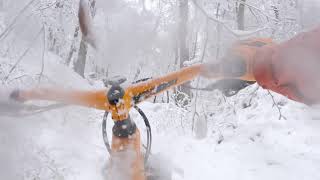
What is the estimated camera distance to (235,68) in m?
1.48

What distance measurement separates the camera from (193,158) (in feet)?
21.0

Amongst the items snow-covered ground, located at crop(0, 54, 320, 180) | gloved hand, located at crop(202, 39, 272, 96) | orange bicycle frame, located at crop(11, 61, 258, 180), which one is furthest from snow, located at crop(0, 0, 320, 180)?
gloved hand, located at crop(202, 39, 272, 96)

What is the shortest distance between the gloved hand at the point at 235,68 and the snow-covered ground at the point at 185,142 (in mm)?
302

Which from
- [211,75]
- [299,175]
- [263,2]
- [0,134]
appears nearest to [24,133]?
[0,134]

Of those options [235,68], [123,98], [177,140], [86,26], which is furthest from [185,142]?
[235,68]

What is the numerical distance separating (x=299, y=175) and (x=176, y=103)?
3990mm

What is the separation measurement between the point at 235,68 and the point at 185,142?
6152 millimetres

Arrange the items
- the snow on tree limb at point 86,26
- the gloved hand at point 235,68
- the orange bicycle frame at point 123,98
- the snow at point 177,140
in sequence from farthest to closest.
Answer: the snow at point 177,140, the snow on tree limb at point 86,26, the orange bicycle frame at point 123,98, the gloved hand at point 235,68

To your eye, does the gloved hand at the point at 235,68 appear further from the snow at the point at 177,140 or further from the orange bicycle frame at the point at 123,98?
the snow at the point at 177,140

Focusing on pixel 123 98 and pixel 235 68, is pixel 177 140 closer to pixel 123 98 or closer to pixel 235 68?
pixel 123 98

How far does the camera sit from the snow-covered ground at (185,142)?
2182 mm

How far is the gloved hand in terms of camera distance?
1425 mm

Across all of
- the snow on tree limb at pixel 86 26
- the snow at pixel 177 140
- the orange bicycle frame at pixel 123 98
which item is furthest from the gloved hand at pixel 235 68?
the snow on tree limb at pixel 86 26

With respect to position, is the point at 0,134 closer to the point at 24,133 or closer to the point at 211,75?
the point at 24,133
